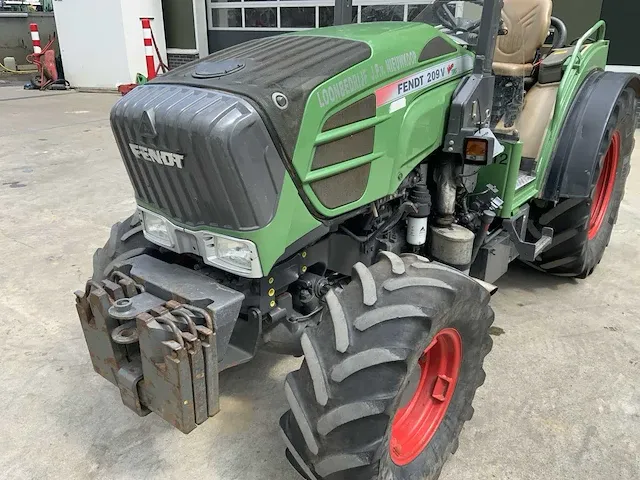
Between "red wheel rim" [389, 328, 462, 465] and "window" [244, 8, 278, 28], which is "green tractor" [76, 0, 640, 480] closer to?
"red wheel rim" [389, 328, 462, 465]

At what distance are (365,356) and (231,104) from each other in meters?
0.95

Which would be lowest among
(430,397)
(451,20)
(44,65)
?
(44,65)

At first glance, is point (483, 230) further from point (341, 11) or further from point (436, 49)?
point (341, 11)

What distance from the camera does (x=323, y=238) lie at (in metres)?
2.55

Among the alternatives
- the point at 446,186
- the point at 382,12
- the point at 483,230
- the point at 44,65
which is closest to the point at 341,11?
the point at 446,186

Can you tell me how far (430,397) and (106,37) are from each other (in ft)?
38.9

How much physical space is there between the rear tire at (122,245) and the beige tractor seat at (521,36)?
2.31 m

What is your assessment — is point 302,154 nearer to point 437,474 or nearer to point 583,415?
point 437,474

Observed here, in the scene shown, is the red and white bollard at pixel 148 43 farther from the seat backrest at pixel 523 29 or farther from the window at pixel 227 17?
the seat backrest at pixel 523 29

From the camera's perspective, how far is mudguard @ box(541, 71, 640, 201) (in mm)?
3375

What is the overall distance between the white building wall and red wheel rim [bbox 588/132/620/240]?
1029 cm

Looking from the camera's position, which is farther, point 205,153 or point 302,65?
point 302,65

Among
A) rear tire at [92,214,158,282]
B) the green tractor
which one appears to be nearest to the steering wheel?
the green tractor

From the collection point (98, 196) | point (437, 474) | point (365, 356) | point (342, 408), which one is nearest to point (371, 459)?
point (342, 408)
